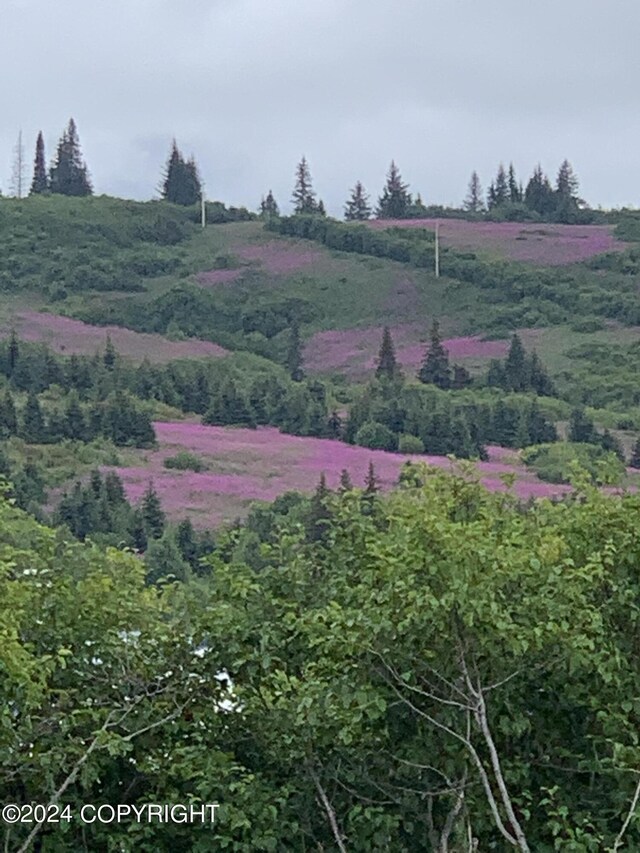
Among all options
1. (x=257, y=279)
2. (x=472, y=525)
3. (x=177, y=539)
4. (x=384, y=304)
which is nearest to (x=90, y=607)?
(x=472, y=525)

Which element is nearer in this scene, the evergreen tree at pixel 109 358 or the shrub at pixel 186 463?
the shrub at pixel 186 463

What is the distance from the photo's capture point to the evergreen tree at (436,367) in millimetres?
68500

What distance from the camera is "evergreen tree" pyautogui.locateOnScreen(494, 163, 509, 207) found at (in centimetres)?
11050

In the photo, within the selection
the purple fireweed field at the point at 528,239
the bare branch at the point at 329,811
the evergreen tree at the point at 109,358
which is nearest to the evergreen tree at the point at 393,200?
the purple fireweed field at the point at 528,239

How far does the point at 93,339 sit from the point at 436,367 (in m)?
14.8

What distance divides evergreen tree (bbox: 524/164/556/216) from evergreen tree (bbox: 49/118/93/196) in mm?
26412

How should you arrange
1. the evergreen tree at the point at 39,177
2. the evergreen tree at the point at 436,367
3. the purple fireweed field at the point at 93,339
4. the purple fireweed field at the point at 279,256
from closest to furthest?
the evergreen tree at the point at 436,367, the purple fireweed field at the point at 93,339, the purple fireweed field at the point at 279,256, the evergreen tree at the point at 39,177

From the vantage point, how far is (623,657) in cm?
832

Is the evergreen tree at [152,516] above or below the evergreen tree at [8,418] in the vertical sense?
below

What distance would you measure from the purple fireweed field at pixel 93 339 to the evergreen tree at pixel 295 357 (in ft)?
9.54

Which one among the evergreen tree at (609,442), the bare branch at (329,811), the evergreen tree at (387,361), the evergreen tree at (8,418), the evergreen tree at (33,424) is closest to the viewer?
the bare branch at (329,811)

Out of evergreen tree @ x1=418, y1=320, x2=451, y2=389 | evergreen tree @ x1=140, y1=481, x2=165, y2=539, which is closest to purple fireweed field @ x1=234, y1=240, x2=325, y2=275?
evergreen tree @ x1=418, y1=320, x2=451, y2=389

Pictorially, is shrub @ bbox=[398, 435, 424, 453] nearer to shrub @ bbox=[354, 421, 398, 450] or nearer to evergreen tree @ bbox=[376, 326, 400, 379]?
shrub @ bbox=[354, 421, 398, 450]

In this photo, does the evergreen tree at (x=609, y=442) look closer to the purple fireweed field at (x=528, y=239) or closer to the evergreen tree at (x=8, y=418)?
the evergreen tree at (x=8, y=418)
